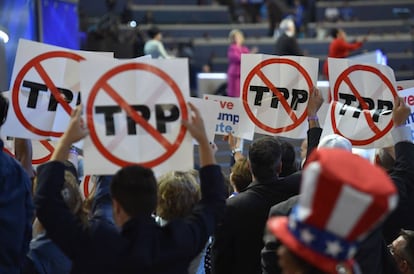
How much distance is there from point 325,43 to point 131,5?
417cm

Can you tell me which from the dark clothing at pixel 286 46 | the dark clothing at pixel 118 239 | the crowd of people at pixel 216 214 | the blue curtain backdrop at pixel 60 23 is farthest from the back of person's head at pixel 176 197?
the dark clothing at pixel 286 46

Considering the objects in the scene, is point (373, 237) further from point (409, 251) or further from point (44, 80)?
point (44, 80)

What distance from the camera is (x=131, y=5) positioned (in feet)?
57.8

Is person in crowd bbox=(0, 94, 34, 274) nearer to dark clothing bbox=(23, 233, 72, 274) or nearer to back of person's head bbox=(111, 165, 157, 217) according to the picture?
dark clothing bbox=(23, 233, 72, 274)

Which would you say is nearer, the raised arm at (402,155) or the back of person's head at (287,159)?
the raised arm at (402,155)

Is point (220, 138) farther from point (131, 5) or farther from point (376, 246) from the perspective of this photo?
point (131, 5)

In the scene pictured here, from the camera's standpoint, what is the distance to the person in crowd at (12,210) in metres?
3.34

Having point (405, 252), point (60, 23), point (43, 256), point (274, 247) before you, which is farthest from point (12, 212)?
point (60, 23)

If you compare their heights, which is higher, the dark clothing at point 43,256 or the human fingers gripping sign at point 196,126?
the human fingers gripping sign at point 196,126

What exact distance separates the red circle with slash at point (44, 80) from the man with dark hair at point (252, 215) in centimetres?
93

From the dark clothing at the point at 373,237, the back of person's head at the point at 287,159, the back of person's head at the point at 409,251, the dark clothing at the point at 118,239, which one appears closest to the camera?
the dark clothing at the point at 118,239

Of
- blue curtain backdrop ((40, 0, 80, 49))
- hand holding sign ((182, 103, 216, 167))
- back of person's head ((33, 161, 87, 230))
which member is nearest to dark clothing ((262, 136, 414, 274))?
hand holding sign ((182, 103, 216, 167))

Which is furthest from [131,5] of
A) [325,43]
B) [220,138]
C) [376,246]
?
[376,246]

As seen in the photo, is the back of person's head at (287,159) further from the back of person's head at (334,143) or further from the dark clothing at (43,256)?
the dark clothing at (43,256)
